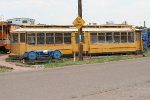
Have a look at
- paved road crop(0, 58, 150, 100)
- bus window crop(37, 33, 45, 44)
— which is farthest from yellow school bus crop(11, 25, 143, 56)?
paved road crop(0, 58, 150, 100)

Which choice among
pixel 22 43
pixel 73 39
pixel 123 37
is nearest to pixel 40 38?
pixel 22 43

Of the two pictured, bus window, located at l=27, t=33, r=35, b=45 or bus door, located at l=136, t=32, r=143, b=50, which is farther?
A: bus door, located at l=136, t=32, r=143, b=50

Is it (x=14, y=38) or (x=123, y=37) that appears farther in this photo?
(x=123, y=37)

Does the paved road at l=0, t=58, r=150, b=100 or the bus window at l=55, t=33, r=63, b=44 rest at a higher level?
the bus window at l=55, t=33, r=63, b=44

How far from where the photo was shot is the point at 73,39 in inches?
1390

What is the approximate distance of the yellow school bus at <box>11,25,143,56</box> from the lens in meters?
33.2

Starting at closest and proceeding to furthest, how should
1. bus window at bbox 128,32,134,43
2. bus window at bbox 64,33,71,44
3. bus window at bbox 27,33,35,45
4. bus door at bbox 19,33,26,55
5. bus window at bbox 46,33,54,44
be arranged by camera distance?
bus door at bbox 19,33,26,55
bus window at bbox 27,33,35,45
bus window at bbox 46,33,54,44
bus window at bbox 64,33,71,44
bus window at bbox 128,32,134,43

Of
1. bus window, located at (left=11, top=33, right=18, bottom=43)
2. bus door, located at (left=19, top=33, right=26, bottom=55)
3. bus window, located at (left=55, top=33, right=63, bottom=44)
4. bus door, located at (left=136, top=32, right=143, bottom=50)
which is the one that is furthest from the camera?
bus door, located at (left=136, top=32, right=143, bottom=50)

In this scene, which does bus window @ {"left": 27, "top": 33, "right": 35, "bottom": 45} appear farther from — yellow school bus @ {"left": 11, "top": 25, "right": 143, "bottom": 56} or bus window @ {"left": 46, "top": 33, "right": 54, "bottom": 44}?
bus window @ {"left": 46, "top": 33, "right": 54, "bottom": 44}

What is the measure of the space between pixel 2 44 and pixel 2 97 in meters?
29.3

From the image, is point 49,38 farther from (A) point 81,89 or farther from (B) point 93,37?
(A) point 81,89

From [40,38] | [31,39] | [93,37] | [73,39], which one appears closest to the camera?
[31,39]

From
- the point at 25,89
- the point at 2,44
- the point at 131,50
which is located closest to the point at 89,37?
the point at 131,50

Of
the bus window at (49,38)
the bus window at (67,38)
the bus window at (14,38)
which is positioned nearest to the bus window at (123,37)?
the bus window at (67,38)
